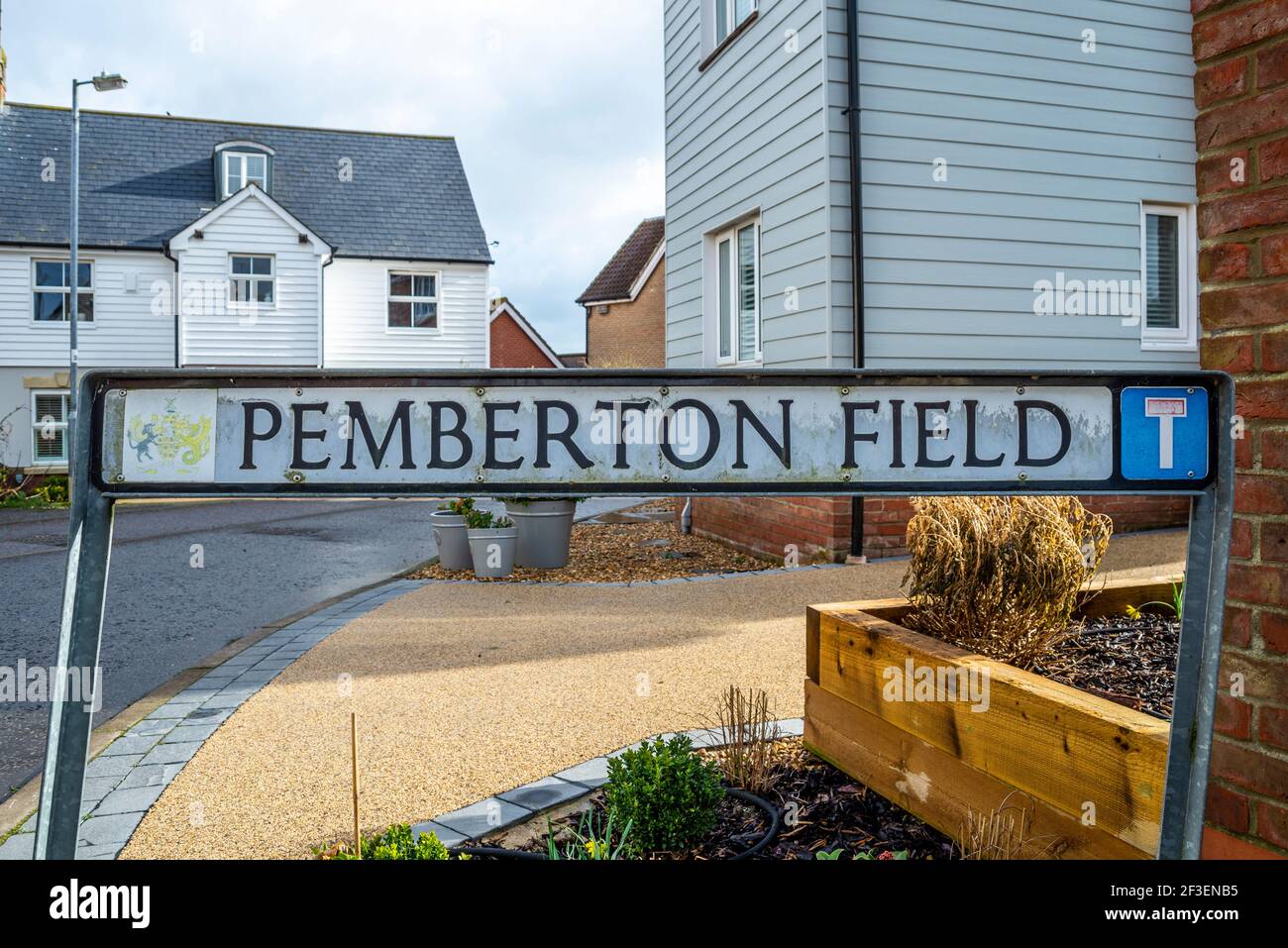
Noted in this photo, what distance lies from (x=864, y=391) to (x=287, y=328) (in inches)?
952

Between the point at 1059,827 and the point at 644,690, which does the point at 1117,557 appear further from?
the point at 1059,827

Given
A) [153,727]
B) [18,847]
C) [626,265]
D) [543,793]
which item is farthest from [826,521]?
[626,265]

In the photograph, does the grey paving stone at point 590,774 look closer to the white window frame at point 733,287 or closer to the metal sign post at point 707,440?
the metal sign post at point 707,440

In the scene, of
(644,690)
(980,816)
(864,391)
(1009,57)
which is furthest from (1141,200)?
(864,391)

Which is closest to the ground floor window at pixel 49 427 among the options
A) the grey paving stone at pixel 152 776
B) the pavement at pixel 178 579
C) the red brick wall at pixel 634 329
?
the pavement at pixel 178 579

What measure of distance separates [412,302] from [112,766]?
2204cm

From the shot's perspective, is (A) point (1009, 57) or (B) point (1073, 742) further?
(A) point (1009, 57)

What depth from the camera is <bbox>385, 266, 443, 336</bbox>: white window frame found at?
25109 millimetres

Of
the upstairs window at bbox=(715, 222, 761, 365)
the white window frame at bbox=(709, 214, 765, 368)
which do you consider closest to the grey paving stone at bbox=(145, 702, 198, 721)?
the white window frame at bbox=(709, 214, 765, 368)

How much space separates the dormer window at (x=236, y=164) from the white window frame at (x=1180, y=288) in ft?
69.9

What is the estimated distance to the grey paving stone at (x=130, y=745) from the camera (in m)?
4.47

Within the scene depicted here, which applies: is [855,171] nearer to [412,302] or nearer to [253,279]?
[412,302]

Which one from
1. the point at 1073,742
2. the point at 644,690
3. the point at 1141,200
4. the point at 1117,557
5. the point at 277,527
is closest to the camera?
the point at 1073,742

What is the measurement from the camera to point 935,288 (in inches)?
350
